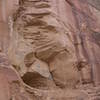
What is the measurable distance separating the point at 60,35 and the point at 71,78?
0.78 meters

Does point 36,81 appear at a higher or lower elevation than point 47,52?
lower

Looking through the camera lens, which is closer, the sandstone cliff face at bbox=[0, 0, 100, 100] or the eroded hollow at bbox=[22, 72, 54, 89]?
the sandstone cliff face at bbox=[0, 0, 100, 100]

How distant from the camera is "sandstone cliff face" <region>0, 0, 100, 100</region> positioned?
16.2 ft

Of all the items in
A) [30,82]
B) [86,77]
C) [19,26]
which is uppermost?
[19,26]

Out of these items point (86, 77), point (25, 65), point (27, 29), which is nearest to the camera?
point (25, 65)

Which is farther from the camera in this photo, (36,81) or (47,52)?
(47,52)

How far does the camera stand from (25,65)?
543 centimetres

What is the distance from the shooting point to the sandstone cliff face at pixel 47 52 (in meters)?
4.95

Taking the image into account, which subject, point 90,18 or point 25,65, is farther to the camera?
point 90,18

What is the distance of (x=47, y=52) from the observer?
5801 millimetres

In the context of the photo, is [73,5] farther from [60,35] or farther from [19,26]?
[19,26]

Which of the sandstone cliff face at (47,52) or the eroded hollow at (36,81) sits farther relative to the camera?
→ the eroded hollow at (36,81)

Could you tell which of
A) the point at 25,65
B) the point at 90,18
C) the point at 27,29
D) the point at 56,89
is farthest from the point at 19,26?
the point at 90,18

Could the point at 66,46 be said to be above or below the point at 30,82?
above
